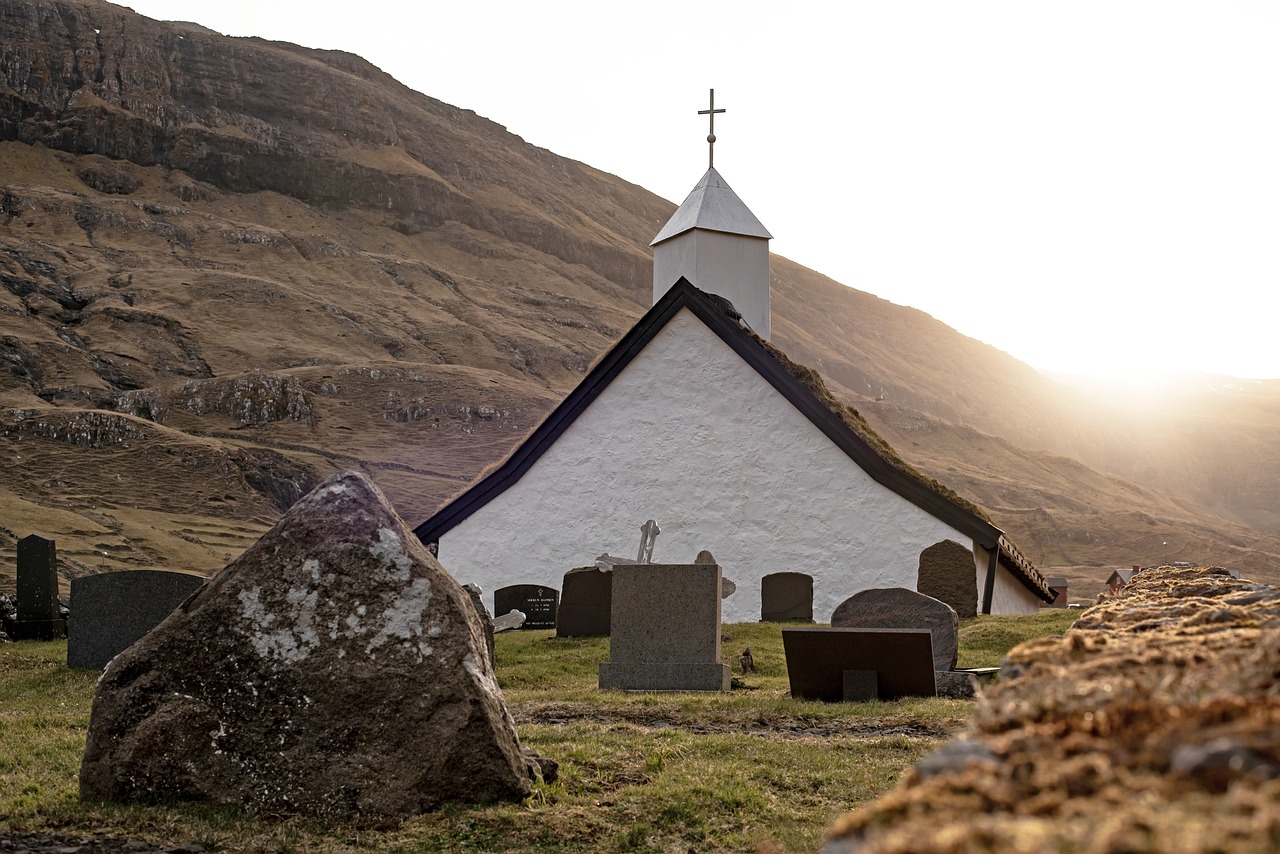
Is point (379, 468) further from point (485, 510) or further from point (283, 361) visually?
point (485, 510)

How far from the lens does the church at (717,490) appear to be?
2230cm

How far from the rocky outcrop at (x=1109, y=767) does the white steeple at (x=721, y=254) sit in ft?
81.6

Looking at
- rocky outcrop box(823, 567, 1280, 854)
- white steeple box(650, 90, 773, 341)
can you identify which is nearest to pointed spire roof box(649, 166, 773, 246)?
white steeple box(650, 90, 773, 341)

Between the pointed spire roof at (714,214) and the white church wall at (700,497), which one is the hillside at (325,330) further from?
the pointed spire roof at (714,214)

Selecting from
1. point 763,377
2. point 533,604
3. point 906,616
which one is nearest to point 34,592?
point 533,604

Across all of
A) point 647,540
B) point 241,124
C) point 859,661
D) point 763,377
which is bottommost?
point 859,661

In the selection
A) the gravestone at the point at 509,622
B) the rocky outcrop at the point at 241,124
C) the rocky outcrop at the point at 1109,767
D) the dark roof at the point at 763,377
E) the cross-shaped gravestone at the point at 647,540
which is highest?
the rocky outcrop at the point at 241,124

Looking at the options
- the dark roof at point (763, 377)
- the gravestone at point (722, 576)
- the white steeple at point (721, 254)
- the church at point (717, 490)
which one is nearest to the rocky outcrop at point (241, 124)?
the white steeple at point (721, 254)

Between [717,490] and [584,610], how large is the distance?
4.45 m

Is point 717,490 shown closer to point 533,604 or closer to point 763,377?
point 763,377

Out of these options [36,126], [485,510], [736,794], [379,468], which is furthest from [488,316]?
[736,794]

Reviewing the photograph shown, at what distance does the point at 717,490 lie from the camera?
23438 millimetres

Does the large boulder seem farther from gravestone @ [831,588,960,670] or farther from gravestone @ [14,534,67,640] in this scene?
gravestone @ [14,534,67,640]

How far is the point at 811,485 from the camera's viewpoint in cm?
2294
